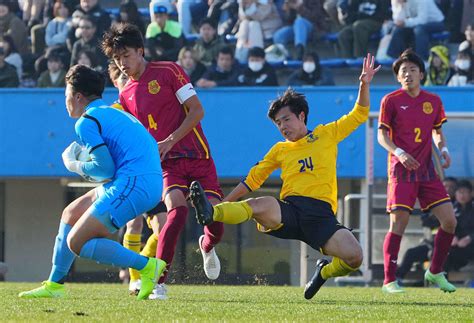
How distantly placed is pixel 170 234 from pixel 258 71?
8.62 m

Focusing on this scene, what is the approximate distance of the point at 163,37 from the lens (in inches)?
672

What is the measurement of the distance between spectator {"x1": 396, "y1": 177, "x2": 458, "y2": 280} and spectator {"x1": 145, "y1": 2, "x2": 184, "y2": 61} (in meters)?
4.70

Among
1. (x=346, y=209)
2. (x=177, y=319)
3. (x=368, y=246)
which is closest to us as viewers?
(x=177, y=319)

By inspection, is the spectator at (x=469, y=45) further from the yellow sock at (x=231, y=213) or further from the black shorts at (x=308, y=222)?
the yellow sock at (x=231, y=213)

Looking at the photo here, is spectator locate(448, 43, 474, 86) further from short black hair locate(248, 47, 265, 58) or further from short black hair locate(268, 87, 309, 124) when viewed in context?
short black hair locate(268, 87, 309, 124)

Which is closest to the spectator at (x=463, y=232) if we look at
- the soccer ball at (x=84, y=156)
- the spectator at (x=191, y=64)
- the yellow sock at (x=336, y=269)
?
the spectator at (x=191, y=64)

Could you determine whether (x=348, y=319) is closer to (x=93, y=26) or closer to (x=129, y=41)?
(x=129, y=41)

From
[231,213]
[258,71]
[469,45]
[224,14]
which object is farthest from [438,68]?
[231,213]

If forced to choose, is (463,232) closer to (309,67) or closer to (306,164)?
(309,67)

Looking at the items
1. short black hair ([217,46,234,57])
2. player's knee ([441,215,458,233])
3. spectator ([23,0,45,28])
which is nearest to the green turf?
player's knee ([441,215,458,233])

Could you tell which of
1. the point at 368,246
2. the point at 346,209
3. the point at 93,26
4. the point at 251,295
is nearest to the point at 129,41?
the point at 251,295

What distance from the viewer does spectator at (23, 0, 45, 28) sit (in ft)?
59.4

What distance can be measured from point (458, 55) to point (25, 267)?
7966mm

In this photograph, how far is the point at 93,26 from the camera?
1747 centimetres
